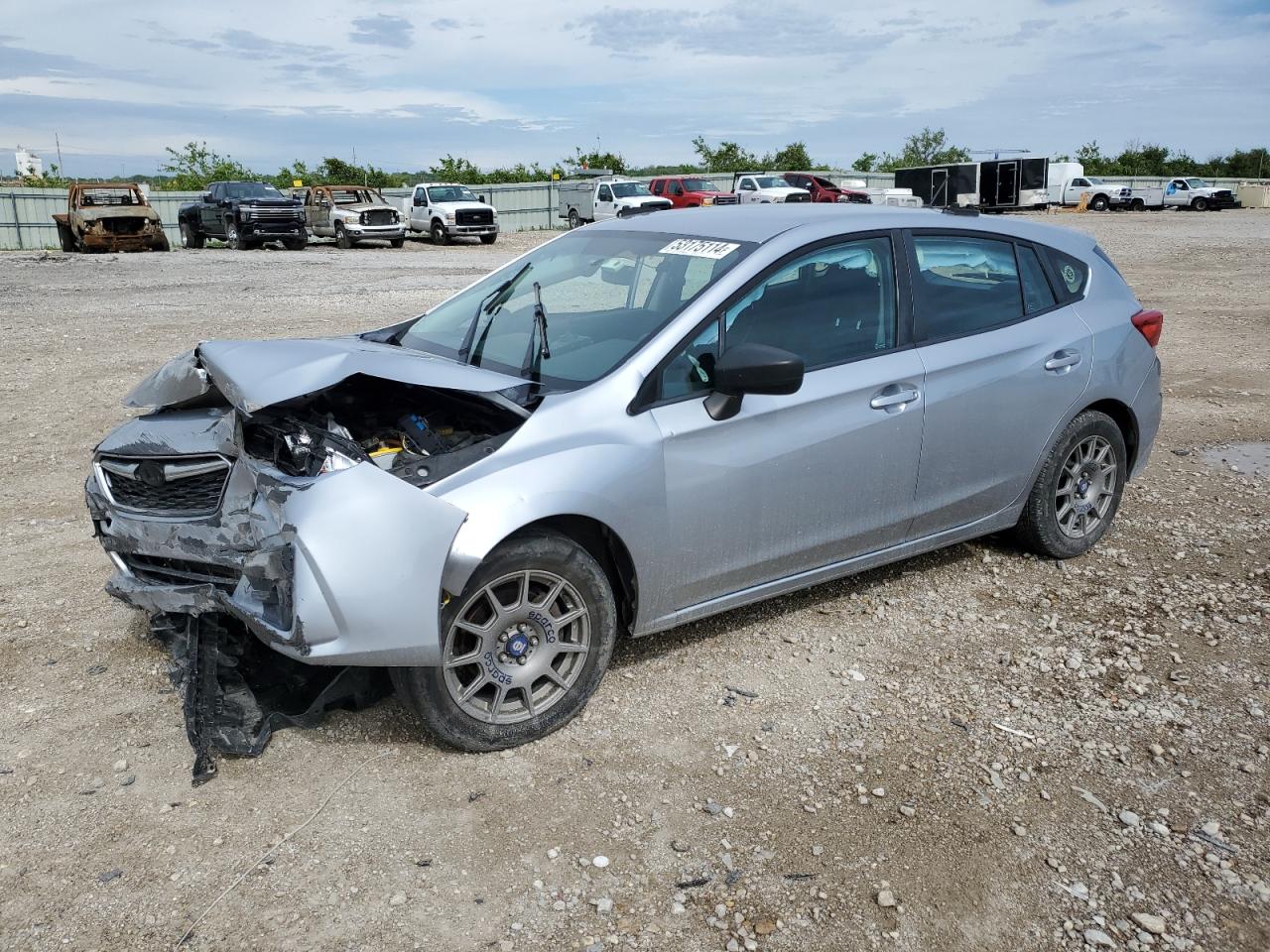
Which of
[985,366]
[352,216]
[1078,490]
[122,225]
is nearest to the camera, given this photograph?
[985,366]

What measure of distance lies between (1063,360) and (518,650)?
9.79ft

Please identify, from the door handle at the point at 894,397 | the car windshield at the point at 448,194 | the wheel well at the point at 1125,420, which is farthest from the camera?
the car windshield at the point at 448,194

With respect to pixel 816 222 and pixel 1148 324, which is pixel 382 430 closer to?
pixel 816 222

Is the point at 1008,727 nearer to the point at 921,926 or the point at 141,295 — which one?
the point at 921,926

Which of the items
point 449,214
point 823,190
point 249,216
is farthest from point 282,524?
point 823,190

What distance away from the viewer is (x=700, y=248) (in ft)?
14.2

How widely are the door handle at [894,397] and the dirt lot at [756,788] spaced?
1014mm

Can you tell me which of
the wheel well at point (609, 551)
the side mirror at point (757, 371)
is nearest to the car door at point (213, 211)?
the wheel well at point (609, 551)

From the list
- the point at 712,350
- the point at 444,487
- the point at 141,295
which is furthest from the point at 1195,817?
the point at 141,295

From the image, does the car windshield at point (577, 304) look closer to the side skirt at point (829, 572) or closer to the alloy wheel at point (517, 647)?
the alloy wheel at point (517, 647)

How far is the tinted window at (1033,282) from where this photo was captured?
5034 mm

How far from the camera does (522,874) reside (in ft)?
10.1

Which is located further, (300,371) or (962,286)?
(962,286)

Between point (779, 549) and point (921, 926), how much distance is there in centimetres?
164
